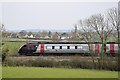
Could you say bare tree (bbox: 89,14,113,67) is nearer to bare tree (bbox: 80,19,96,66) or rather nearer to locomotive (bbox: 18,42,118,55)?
bare tree (bbox: 80,19,96,66)

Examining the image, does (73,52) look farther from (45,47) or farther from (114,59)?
(114,59)

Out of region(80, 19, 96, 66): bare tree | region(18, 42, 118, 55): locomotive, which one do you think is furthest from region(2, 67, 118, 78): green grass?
region(18, 42, 118, 55): locomotive

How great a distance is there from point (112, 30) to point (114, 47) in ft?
22.2

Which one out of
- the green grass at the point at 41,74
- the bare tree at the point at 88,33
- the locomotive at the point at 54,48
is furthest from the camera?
the locomotive at the point at 54,48

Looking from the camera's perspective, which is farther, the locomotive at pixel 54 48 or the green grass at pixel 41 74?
the locomotive at pixel 54 48

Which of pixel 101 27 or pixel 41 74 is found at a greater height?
pixel 101 27

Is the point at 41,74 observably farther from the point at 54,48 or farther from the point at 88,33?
the point at 54,48

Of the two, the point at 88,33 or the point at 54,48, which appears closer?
the point at 88,33

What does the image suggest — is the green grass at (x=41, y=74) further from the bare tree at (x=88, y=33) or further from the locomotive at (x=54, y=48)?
the locomotive at (x=54, y=48)

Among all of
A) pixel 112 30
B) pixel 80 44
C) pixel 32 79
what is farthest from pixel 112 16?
pixel 32 79

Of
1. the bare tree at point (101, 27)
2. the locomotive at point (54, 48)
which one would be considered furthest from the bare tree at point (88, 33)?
the locomotive at point (54, 48)

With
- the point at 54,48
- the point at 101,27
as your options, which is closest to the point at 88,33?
the point at 101,27

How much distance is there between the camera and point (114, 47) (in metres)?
26.6

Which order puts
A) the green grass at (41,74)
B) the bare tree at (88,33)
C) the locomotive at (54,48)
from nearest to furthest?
the green grass at (41,74), the bare tree at (88,33), the locomotive at (54,48)
